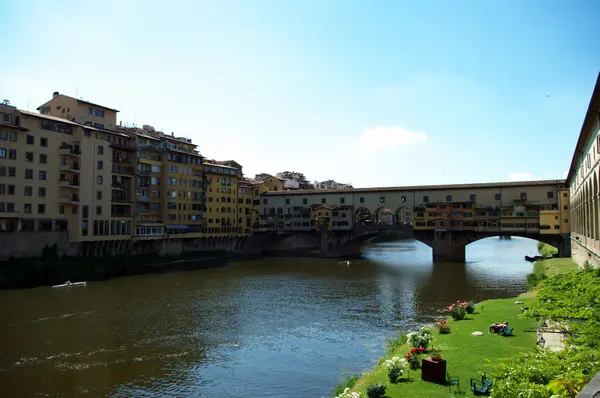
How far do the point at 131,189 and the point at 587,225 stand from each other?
55918 mm

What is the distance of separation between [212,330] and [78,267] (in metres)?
31.3

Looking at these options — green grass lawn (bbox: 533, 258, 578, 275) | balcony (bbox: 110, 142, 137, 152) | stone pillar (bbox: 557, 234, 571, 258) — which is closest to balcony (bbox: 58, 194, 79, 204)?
balcony (bbox: 110, 142, 137, 152)

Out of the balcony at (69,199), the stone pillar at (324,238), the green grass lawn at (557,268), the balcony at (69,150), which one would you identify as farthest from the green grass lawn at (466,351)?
the stone pillar at (324,238)

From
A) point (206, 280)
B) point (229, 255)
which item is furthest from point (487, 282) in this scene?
point (229, 255)

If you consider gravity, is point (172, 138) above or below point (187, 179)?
above

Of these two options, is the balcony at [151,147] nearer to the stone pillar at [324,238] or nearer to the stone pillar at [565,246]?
the stone pillar at [324,238]

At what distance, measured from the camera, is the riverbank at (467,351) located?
15.3 meters

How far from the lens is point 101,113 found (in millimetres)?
63656

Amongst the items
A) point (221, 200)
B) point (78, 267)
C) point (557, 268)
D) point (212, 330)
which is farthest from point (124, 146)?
point (557, 268)

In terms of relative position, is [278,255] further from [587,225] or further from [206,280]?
[587,225]

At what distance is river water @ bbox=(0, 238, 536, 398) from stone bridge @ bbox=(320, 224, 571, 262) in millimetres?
13252

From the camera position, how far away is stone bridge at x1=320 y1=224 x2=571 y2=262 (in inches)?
2689

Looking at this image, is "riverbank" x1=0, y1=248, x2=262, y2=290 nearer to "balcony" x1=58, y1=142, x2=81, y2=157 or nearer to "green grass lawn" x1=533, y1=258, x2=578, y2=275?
"balcony" x1=58, y1=142, x2=81, y2=157

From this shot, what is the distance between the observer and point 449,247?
75.8 meters
